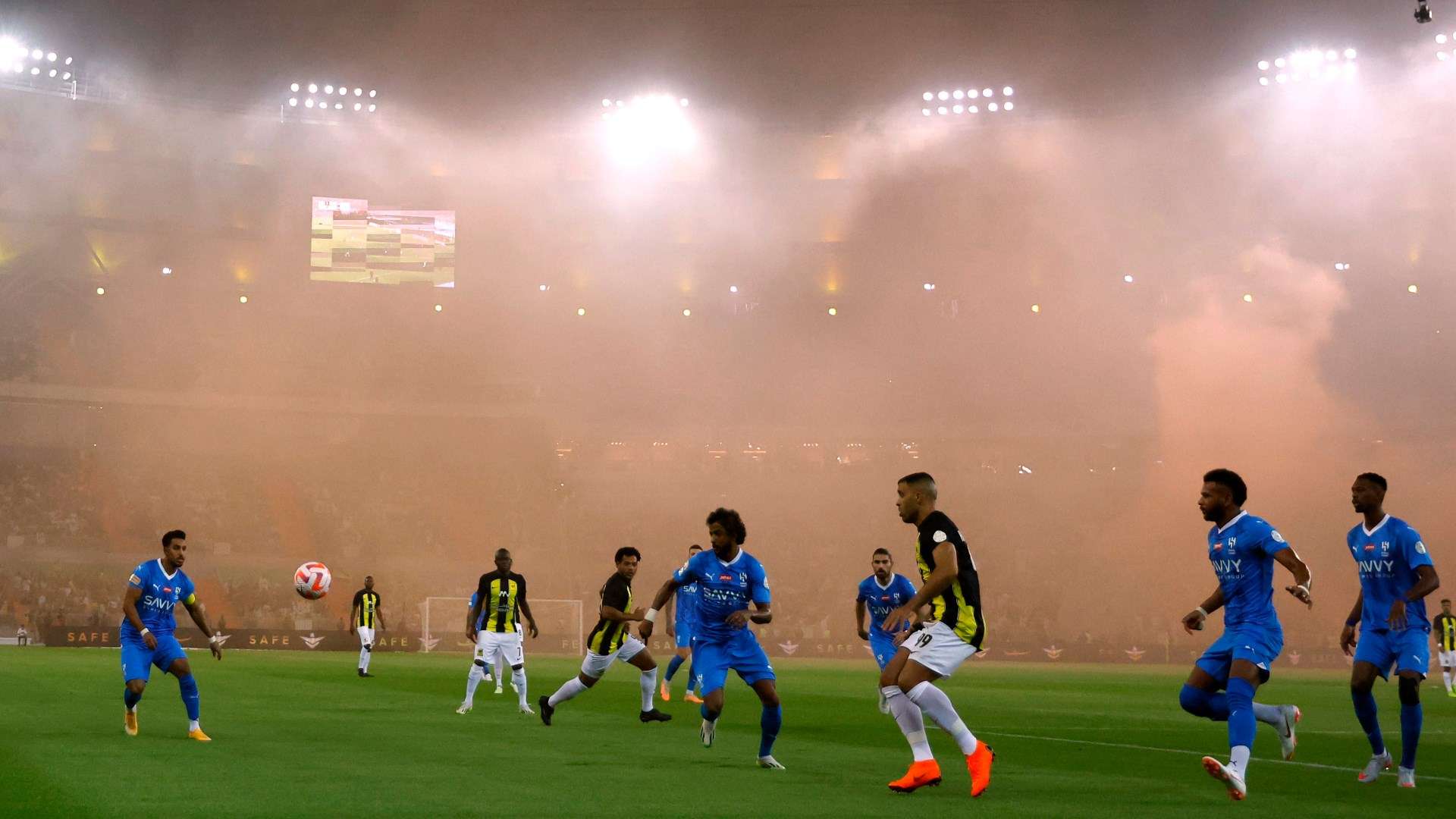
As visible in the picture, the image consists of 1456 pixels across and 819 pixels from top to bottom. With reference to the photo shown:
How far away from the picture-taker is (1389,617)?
11.6 metres

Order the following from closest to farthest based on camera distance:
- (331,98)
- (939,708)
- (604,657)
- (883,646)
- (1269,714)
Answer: (939,708)
(1269,714)
(604,657)
(883,646)
(331,98)

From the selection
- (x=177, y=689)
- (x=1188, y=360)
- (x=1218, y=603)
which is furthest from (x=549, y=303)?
(x=1218, y=603)

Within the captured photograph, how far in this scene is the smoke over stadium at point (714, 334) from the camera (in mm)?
53188

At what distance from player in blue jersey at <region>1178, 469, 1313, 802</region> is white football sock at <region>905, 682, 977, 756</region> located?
179 centimetres

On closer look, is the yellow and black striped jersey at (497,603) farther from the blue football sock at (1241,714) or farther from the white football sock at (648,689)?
the blue football sock at (1241,714)

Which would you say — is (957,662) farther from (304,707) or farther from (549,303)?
(549,303)

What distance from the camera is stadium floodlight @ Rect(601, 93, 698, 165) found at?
2200 inches

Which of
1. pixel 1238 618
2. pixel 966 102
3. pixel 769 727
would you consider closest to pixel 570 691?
pixel 769 727

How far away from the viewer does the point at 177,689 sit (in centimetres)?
2259

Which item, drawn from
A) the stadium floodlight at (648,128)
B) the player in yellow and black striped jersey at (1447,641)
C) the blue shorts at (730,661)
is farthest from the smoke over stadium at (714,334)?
the blue shorts at (730,661)

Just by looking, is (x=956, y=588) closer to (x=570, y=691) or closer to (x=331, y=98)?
(x=570, y=691)

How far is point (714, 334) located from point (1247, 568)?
53.1 m

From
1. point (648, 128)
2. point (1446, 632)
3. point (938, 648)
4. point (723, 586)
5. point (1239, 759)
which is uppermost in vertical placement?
point (648, 128)

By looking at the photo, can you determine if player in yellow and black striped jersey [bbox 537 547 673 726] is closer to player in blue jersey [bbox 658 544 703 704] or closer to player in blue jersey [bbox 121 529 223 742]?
player in blue jersey [bbox 658 544 703 704]
